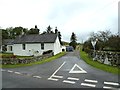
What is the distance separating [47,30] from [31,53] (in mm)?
57167

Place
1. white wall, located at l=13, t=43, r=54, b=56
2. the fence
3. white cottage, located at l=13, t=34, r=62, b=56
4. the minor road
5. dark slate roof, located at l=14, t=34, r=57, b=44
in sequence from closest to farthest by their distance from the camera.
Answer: the minor road < the fence < white wall, located at l=13, t=43, r=54, b=56 < white cottage, located at l=13, t=34, r=62, b=56 < dark slate roof, located at l=14, t=34, r=57, b=44

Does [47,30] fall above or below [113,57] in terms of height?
above

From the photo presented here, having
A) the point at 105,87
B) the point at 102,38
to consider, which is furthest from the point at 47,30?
the point at 105,87

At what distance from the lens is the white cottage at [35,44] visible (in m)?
49.5

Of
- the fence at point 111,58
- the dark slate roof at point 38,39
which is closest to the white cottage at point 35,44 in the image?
the dark slate roof at point 38,39

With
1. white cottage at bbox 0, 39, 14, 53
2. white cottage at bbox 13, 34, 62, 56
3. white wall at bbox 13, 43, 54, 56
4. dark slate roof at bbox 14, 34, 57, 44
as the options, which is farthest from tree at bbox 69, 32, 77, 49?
white wall at bbox 13, 43, 54, 56

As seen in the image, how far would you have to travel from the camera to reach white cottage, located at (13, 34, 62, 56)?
49.5 m

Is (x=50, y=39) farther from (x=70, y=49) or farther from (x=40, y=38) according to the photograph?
(x=70, y=49)

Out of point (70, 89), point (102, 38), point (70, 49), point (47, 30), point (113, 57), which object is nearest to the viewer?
point (70, 89)

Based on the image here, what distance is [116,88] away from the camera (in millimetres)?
11000

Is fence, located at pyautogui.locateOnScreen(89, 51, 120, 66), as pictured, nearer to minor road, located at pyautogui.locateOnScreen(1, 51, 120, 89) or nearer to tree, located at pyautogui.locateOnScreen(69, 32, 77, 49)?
minor road, located at pyautogui.locateOnScreen(1, 51, 120, 89)

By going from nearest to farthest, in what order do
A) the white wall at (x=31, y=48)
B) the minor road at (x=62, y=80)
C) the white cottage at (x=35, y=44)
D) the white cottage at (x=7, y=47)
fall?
the minor road at (x=62, y=80)
the white wall at (x=31, y=48)
the white cottage at (x=35, y=44)
the white cottage at (x=7, y=47)

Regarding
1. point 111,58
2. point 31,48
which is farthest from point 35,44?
point 111,58

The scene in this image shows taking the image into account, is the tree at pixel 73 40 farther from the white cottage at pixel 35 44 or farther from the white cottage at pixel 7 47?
the white cottage at pixel 35 44
